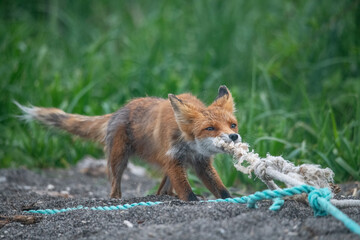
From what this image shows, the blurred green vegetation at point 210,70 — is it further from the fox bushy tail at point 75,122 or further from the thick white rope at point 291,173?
the thick white rope at point 291,173

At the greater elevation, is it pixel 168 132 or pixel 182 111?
pixel 182 111

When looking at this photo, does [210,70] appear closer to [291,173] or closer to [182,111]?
[182,111]

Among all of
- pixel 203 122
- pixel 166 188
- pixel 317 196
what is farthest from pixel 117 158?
pixel 317 196

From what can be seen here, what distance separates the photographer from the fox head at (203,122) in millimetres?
3801

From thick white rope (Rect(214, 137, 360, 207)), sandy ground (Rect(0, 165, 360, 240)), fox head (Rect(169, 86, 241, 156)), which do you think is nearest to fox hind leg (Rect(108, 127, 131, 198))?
sandy ground (Rect(0, 165, 360, 240))

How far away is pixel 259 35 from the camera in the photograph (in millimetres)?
9094

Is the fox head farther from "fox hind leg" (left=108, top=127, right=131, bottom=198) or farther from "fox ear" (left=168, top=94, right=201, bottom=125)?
"fox hind leg" (left=108, top=127, right=131, bottom=198)

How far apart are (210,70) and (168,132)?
4322 millimetres

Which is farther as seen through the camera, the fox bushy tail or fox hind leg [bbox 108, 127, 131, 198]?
the fox bushy tail

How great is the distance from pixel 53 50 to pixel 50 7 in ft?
4.62

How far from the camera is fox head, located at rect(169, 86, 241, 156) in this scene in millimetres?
3801

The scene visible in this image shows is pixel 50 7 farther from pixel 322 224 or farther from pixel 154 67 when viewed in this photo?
pixel 322 224

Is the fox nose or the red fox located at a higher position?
the fox nose

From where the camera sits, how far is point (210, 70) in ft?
27.5
